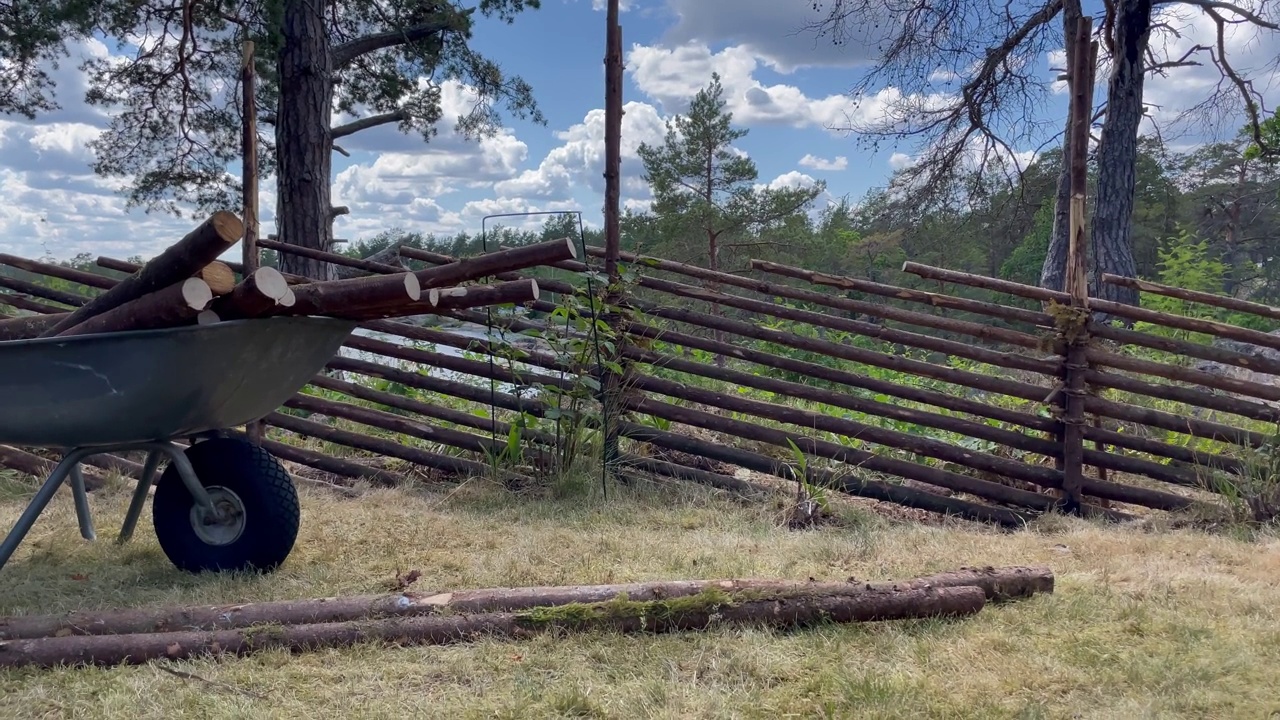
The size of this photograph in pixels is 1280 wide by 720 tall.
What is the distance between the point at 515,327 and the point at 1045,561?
8.98 feet

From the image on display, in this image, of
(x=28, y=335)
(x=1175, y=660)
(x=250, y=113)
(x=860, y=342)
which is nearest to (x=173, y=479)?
(x=28, y=335)

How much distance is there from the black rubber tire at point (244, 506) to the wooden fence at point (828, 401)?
1.39m

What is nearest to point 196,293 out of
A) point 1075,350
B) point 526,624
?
point 526,624

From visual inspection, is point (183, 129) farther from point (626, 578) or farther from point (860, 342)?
point (860, 342)

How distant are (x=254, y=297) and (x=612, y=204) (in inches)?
87.3

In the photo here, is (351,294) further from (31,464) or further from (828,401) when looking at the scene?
(31,464)

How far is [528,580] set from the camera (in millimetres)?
2885

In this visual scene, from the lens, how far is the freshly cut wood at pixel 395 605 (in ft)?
7.60

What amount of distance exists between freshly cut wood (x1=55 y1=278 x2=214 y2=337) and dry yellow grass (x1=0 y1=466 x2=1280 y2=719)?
0.87 m

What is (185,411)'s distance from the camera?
2.74 metres

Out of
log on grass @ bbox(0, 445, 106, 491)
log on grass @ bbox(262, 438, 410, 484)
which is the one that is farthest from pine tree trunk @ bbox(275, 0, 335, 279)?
log on grass @ bbox(0, 445, 106, 491)

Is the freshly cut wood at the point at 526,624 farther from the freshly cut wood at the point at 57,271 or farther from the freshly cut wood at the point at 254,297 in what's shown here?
the freshly cut wood at the point at 57,271

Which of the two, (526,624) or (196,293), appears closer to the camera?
(526,624)

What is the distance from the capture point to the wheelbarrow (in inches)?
101
